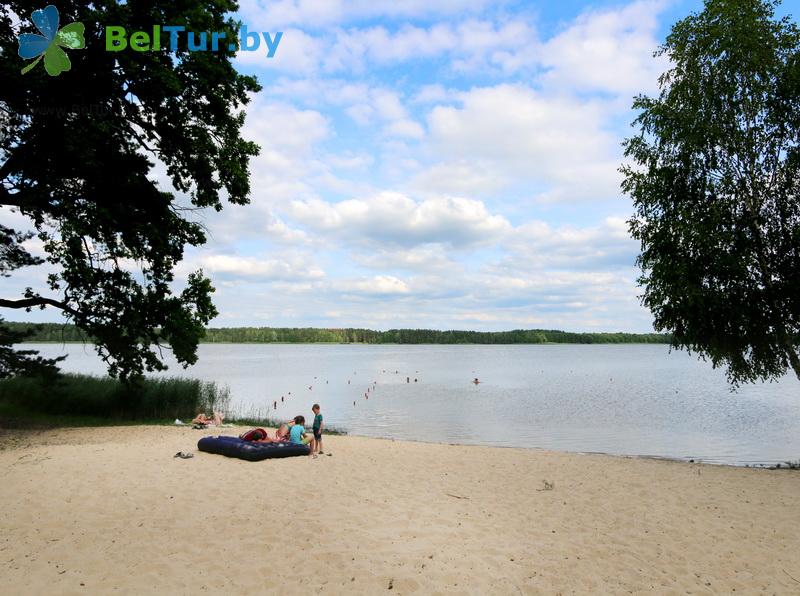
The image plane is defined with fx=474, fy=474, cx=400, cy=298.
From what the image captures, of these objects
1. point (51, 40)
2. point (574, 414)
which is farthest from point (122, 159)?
point (574, 414)

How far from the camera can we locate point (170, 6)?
14102 mm

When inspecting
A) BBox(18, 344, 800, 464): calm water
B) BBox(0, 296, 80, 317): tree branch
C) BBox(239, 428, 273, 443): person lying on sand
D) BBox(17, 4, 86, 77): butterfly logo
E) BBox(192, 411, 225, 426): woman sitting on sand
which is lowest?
BBox(18, 344, 800, 464): calm water

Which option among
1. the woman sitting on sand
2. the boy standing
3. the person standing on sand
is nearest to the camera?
the boy standing

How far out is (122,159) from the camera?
1503 centimetres

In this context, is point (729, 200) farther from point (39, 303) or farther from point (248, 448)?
point (39, 303)

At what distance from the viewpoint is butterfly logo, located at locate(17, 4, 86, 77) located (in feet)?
42.0

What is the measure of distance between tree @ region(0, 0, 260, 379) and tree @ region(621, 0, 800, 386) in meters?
14.5

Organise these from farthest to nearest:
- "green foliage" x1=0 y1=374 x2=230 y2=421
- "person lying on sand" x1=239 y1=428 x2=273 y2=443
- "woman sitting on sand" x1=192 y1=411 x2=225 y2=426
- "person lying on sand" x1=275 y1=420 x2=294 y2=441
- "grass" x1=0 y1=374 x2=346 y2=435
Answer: "green foliage" x1=0 y1=374 x2=230 y2=421 < "grass" x1=0 y1=374 x2=346 y2=435 < "woman sitting on sand" x1=192 y1=411 x2=225 y2=426 < "person lying on sand" x1=275 y1=420 x2=294 y2=441 < "person lying on sand" x1=239 y1=428 x2=273 y2=443

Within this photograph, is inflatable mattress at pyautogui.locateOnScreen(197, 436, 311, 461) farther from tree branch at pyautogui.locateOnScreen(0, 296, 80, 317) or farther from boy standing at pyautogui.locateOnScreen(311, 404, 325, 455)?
tree branch at pyautogui.locateOnScreen(0, 296, 80, 317)

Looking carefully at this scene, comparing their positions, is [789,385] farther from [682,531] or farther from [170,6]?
[170,6]

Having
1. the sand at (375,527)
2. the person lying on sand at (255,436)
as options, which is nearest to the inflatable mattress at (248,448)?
the sand at (375,527)

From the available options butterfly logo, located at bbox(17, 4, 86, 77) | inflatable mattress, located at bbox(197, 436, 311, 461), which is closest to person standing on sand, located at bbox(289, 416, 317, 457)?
inflatable mattress, located at bbox(197, 436, 311, 461)

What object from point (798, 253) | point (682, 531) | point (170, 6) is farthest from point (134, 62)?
point (798, 253)

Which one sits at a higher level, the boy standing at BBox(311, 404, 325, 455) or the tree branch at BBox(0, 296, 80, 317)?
the tree branch at BBox(0, 296, 80, 317)
